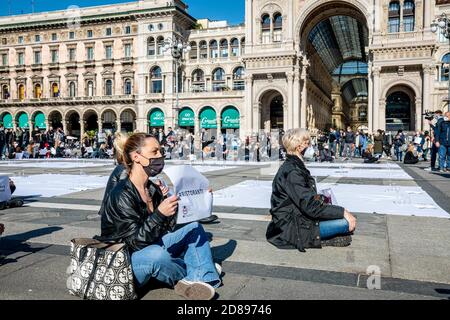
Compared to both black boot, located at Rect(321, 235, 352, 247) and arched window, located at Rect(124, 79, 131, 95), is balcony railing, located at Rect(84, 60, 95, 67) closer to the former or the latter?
arched window, located at Rect(124, 79, 131, 95)

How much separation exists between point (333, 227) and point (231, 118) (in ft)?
146

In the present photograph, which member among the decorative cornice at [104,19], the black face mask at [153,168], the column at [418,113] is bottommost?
the black face mask at [153,168]

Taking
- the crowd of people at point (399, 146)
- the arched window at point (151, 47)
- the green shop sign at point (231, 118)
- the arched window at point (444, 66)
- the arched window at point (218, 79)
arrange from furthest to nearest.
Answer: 1. the arched window at point (218, 79)
2. the arched window at point (151, 47)
3. the green shop sign at point (231, 118)
4. the arched window at point (444, 66)
5. the crowd of people at point (399, 146)

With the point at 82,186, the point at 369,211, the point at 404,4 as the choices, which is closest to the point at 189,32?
the point at 404,4

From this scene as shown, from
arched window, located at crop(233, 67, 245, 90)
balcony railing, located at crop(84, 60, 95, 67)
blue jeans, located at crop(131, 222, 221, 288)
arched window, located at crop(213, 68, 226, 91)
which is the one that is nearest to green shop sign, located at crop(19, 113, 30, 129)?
balcony railing, located at crop(84, 60, 95, 67)

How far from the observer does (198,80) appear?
177ft

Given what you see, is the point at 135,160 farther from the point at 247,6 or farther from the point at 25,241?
the point at 247,6

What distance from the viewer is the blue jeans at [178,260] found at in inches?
117

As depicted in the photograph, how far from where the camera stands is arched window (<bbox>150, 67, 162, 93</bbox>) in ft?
171

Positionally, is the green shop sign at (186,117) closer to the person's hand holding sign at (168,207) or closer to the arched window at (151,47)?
the arched window at (151,47)

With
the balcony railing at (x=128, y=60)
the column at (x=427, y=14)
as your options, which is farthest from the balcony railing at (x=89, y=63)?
the column at (x=427, y=14)

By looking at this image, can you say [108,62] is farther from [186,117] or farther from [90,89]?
[186,117]

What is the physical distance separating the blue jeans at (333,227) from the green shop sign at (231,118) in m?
44.0

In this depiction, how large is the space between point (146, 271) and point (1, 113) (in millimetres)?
66001
